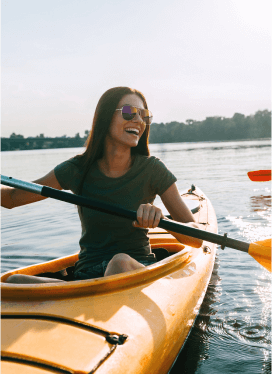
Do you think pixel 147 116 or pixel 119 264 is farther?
pixel 147 116

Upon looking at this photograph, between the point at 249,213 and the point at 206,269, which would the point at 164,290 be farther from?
the point at 249,213

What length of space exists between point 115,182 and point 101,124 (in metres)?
0.41

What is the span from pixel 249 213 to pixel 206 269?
4.86 meters

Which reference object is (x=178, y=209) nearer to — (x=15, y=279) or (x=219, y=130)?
(x=15, y=279)

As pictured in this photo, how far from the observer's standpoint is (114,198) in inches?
93.4

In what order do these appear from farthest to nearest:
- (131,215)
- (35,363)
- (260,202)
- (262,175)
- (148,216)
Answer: (260,202), (262,175), (131,215), (148,216), (35,363)

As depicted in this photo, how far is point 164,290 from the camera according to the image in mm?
2223

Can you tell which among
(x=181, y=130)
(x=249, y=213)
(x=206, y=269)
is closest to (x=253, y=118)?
(x=181, y=130)

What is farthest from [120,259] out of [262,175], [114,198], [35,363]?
[262,175]

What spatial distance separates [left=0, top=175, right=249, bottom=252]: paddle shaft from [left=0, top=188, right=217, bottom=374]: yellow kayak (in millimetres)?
309

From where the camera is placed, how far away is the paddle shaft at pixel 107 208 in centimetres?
218

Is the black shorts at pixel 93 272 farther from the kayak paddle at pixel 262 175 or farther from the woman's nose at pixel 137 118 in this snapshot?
the kayak paddle at pixel 262 175

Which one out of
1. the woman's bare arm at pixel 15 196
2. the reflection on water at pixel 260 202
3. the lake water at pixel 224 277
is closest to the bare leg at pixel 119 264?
the woman's bare arm at pixel 15 196

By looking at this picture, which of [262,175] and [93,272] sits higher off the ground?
[262,175]
